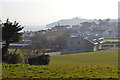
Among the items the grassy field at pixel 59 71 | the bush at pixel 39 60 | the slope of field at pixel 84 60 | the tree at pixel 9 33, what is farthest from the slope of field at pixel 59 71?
the slope of field at pixel 84 60

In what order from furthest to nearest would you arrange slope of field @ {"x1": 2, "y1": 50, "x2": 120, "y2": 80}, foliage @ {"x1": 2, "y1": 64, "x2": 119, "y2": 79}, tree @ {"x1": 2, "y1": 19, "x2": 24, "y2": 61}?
1. tree @ {"x1": 2, "y1": 19, "x2": 24, "y2": 61}
2. slope of field @ {"x1": 2, "y1": 50, "x2": 120, "y2": 80}
3. foliage @ {"x1": 2, "y1": 64, "x2": 119, "y2": 79}

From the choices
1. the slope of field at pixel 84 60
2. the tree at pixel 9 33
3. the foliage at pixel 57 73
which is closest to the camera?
the foliage at pixel 57 73

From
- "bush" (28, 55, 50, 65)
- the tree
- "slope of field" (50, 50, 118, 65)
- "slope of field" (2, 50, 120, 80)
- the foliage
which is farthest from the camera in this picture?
"slope of field" (50, 50, 118, 65)

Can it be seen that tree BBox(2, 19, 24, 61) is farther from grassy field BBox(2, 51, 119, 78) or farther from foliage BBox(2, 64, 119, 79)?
foliage BBox(2, 64, 119, 79)

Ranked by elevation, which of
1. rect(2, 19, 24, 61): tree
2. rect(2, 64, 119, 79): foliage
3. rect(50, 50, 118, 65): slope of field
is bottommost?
rect(50, 50, 118, 65): slope of field

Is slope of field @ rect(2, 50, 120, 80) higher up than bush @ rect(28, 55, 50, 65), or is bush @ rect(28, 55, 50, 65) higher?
slope of field @ rect(2, 50, 120, 80)

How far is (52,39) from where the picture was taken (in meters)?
85.7

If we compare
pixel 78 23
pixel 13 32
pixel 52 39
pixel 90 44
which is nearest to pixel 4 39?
pixel 13 32

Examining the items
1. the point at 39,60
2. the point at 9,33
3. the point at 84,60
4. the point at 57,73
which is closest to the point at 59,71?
the point at 57,73

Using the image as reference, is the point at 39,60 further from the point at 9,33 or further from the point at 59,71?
the point at 59,71

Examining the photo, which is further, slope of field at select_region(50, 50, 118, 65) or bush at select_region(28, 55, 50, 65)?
slope of field at select_region(50, 50, 118, 65)

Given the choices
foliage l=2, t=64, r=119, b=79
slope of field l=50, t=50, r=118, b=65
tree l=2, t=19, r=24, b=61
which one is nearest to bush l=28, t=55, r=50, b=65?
tree l=2, t=19, r=24, b=61

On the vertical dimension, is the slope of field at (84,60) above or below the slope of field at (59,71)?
below

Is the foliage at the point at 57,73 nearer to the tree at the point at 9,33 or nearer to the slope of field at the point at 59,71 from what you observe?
the slope of field at the point at 59,71
